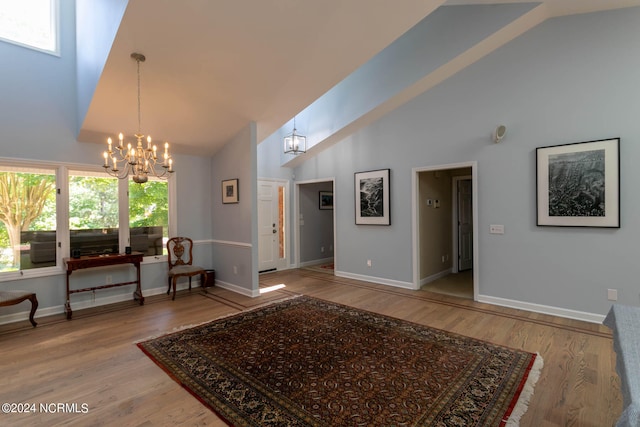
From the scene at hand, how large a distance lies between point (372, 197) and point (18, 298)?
16.2ft

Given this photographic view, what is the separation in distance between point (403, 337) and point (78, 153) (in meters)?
4.90

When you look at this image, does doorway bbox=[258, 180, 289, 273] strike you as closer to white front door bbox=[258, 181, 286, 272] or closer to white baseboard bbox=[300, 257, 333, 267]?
white front door bbox=[258, 181, 286, 272]

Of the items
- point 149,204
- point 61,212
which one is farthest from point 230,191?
point 61,212

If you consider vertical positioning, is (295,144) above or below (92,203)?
above

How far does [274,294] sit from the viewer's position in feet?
16.2

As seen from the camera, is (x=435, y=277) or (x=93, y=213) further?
(x=435, y=277)

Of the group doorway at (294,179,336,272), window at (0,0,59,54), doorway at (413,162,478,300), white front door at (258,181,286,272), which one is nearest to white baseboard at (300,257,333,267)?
doorway at (294,179,336,272)

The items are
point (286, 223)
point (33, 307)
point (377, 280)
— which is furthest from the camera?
point (286, 223)

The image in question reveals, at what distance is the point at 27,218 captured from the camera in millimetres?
4008

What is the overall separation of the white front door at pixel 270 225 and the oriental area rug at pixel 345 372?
2.88 meters

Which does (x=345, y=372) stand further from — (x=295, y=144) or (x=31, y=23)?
(x=31, y=23)

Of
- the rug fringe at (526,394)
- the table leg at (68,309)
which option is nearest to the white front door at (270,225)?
the table leg at (68,309)

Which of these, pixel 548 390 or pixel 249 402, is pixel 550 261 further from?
pixel 249 402

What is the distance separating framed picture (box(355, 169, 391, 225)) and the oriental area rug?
6.85 ft
